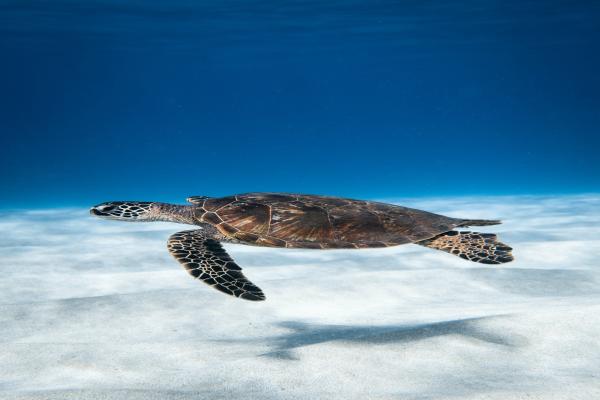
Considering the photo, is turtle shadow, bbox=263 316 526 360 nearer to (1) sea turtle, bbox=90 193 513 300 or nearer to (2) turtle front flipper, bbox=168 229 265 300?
(2) turtle front flipper, bbox=168 229 265 300

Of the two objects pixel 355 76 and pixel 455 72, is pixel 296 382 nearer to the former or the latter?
pixel 455 72

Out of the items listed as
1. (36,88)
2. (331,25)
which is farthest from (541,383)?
(36,88)

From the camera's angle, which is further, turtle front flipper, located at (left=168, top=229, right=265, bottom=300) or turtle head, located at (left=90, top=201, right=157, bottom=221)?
turtle head, located at (left=90, top=201, right=157, bottom=221)

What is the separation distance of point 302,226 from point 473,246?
1555mm

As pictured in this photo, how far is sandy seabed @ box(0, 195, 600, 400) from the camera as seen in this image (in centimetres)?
267

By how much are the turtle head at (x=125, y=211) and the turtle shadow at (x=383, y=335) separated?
79.4 inches

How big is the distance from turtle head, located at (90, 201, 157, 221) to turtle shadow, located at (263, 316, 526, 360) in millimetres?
2016

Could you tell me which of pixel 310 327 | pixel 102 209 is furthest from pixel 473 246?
pixel 102 209

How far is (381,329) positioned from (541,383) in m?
1.24

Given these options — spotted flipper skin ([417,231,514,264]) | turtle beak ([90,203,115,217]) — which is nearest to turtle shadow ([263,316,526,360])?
spotted flipper skin ([417,231,514,264])

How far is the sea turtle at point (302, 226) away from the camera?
423 centimetres

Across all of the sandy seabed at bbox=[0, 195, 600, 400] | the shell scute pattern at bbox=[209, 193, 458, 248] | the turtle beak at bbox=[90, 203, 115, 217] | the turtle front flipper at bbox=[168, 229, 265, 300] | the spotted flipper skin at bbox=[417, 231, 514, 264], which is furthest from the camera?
the turtle beak at bbox=[90, 203, 115, 217]

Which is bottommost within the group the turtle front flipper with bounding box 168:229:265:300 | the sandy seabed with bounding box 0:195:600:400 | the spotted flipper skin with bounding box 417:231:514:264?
the sandy seabed with bounding box 0:195:600:400

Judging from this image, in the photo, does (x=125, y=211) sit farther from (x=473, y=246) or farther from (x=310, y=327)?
(x=473, y=246)
